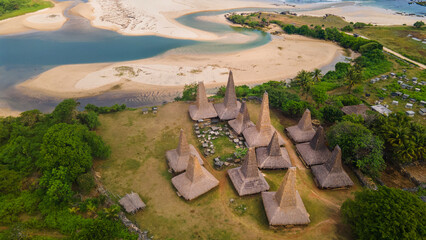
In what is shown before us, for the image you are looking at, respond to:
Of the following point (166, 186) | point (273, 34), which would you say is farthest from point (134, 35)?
point (166, 186)

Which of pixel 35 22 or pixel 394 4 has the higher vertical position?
pixel 394 4

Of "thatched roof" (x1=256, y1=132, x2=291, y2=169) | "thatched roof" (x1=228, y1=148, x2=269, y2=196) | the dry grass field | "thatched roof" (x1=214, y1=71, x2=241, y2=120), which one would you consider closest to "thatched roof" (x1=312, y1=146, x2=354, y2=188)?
the dry grass field

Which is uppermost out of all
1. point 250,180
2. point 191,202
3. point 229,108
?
point 229,108

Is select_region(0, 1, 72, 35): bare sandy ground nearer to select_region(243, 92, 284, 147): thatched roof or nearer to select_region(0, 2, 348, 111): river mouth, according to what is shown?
select_region(0, 2, 348, 111): river mouth

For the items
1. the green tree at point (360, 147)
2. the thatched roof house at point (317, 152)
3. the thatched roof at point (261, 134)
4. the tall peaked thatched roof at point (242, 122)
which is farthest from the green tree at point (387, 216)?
the tall peaked thatched roof at point (242, 122)

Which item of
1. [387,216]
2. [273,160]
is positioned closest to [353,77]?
[273,160]

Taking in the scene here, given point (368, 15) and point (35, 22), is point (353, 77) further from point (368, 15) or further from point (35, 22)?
point (35, 22)

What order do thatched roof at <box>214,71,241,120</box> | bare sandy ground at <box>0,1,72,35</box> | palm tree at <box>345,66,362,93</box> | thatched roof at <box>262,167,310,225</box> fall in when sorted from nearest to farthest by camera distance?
1. thatched roof at <box>262,167,310,225</box>
2. thatched roof at <box>214,71,241,120</box>
3. palm tree at <box>345,66,362,93</box>
4. bare sandy ground at <box>0,1,72,35</box>
